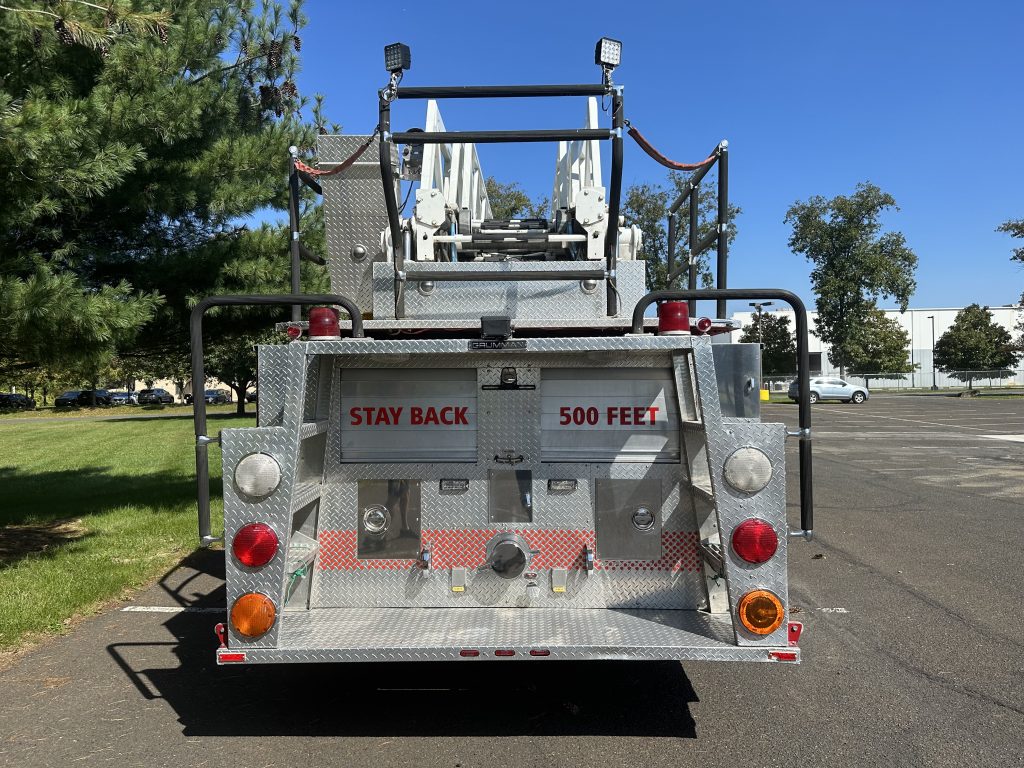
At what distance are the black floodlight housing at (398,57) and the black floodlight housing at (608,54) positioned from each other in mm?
899

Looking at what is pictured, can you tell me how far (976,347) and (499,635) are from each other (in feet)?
225

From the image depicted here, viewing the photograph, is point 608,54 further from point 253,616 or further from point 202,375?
point 253,616

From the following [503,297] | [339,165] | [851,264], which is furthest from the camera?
[851,264]

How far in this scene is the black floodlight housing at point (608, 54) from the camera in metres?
3.55

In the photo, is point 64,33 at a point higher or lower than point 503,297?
higher

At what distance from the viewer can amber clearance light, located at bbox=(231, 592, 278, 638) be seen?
3.26m

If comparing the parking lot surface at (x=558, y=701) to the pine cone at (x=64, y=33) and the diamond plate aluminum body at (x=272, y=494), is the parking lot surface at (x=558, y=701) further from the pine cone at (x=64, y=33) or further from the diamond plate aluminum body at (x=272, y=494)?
the pine cone at (x=64, y=33)

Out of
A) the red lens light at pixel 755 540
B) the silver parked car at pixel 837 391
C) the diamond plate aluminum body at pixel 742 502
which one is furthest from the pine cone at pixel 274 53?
the silver parked car at pixel 837 391

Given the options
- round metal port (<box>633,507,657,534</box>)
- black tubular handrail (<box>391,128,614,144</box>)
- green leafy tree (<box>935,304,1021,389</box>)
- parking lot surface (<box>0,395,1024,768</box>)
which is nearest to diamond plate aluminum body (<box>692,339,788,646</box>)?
round metal port (<box>633,507,657,534</box>)

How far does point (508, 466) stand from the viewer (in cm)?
390

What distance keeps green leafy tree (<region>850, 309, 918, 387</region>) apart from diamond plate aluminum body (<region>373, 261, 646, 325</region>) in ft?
194

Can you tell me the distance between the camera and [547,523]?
3.85 m

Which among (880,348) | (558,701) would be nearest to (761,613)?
(558,701)

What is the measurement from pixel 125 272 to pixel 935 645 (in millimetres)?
7112
